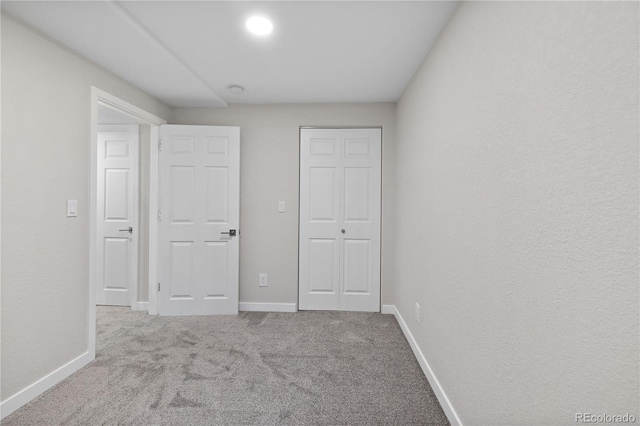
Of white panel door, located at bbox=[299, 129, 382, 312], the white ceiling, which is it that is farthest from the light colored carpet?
the white ceiling

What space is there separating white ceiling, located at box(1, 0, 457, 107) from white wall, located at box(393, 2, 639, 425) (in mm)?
402

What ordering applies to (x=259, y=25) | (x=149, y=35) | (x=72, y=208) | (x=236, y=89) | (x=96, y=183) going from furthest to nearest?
(x=236, y=89), (x=96, y=183), (x=72, y=208), (x=149, y=35), (x=259, y=25)

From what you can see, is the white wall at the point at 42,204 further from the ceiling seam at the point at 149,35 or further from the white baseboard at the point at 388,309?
the white baseboard at the point at 388,309

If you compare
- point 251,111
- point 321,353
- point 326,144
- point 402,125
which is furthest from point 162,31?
point 321,353

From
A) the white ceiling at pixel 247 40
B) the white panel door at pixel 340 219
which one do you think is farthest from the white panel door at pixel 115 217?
the white panel door at pixel 340 219

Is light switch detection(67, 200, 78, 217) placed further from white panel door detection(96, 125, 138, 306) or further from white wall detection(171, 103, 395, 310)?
white wall detection(171, 103, 395, 310)

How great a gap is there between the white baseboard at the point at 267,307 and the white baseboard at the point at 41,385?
1.47m

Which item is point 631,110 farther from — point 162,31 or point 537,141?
point 162,31

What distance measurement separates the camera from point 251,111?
340 cm

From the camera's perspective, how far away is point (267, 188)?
340 cm

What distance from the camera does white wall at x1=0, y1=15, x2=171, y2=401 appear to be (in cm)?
168

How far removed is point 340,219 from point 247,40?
2.01 m

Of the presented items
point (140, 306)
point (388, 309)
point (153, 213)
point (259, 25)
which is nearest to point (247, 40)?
point (259, 25)

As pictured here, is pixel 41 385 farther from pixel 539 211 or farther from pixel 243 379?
pixel 539 211
